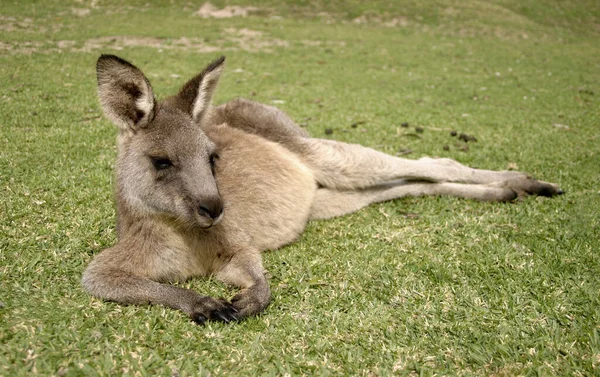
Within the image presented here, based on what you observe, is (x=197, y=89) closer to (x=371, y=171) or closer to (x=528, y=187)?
(x=371, y=171)

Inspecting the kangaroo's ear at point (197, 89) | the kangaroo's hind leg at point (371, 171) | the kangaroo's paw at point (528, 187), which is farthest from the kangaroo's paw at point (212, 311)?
the kangaroo's paw at point (528, 187)

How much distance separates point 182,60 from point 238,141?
7782mm

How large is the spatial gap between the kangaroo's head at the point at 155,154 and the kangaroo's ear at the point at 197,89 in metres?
0.10

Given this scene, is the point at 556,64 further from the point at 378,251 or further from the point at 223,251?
the point at 223,251

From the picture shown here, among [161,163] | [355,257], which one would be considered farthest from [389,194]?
[161,163]

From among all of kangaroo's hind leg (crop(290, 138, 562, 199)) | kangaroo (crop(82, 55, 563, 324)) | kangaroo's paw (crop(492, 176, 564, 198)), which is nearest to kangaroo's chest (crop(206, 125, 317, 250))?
kangaroo (crop(82, 55, 563, 324))

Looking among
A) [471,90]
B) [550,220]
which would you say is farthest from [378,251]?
[471,90]

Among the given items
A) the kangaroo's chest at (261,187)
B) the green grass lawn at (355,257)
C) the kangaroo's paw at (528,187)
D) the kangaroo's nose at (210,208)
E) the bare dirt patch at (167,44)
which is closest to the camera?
the green grass lawn at (355,257)

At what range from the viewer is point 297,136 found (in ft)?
13.7

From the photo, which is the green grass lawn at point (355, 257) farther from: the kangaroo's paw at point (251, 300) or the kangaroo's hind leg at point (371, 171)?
the kangaroo's hind leg at point (371, 171)

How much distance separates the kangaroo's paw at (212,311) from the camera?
2420 millimetres

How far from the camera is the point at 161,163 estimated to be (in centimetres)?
272

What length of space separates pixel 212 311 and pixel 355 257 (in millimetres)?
1164

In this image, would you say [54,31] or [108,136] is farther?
[54,31]
